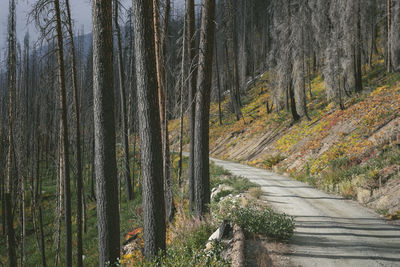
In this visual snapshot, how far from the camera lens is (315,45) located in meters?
21.5

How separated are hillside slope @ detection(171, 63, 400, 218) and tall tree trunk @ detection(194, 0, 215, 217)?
4.67 meters

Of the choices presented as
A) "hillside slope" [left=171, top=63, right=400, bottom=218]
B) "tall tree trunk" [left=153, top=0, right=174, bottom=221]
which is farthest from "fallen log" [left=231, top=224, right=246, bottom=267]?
"hillside slope" [left=171, top=63, right=400, bottom=218]

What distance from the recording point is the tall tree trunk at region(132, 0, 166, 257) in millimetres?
4637

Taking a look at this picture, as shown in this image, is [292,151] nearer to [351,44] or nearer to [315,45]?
[351,44]

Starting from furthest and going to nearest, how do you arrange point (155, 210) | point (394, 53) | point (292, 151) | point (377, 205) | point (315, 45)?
point (315, 45), point (394, 53), point (292, 151), point (377, 205), point (155, 210)

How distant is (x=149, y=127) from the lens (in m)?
4.77

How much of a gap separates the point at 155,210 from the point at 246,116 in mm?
23662

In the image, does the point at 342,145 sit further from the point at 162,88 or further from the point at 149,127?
the point at 149,127

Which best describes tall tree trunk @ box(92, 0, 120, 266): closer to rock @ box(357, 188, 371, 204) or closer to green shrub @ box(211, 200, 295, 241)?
green shrub @ box(211, 200, 295, 241)

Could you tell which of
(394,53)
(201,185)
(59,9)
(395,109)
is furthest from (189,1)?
(394,53)

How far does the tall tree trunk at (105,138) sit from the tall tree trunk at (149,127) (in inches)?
32.8

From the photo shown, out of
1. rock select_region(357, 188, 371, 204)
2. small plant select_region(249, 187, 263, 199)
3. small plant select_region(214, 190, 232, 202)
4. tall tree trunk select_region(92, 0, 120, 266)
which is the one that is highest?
tall tree trunk select_region(92, 0, 120, 266)

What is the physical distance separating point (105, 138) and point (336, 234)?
17.3 ft

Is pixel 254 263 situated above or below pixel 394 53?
below
